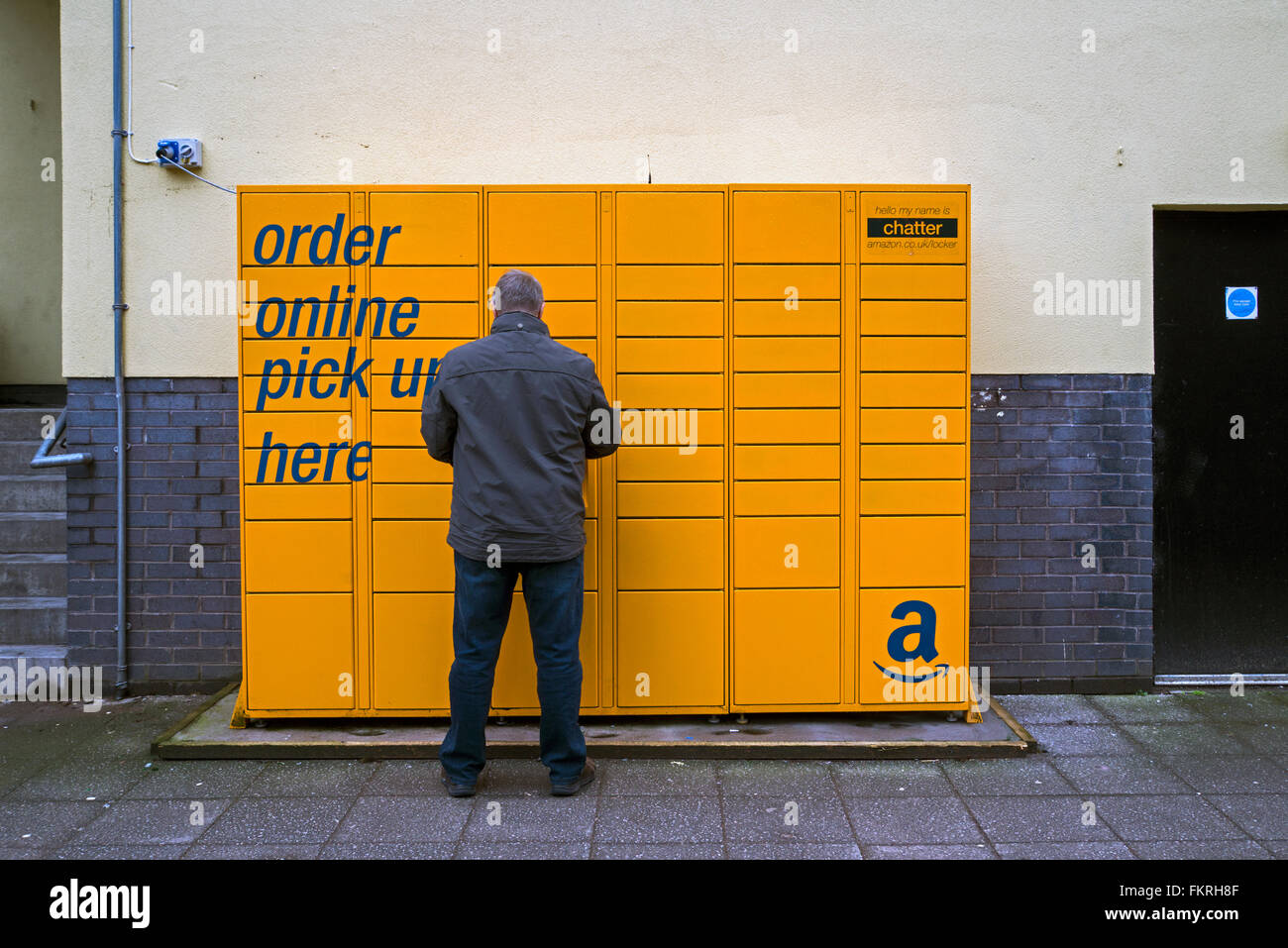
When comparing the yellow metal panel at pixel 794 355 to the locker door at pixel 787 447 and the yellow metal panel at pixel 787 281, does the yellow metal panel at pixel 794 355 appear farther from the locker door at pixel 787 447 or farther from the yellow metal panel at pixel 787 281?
the yellow metal panel at pixel 787 281

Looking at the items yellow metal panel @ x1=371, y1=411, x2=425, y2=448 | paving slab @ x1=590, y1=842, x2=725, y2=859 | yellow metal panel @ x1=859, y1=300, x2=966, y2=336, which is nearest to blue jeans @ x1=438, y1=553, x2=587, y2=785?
paving slab @ x1=590, y1=842, x2=725, y2=859

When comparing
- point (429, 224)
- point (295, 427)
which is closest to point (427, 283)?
point (429, 224)

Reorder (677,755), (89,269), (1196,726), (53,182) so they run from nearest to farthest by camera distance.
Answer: (677,755) → (1196,726) → (89,269) → (53,182)

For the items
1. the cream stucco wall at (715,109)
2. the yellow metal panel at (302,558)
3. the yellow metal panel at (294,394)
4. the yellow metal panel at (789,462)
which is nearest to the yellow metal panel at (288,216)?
the yellow metal panel at (294,394)

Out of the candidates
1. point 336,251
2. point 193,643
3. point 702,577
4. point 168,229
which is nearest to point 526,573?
point 702,577

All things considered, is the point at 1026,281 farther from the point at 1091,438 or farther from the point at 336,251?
the point at 336,251

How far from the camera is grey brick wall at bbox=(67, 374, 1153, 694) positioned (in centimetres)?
520

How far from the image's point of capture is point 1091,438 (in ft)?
17.2

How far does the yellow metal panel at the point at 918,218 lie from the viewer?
443cm

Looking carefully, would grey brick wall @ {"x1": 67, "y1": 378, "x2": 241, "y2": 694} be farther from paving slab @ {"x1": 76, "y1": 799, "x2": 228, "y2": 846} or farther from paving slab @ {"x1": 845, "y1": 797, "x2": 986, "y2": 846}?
paving slab @ {"x1": 845, "y1": 797, "x2": 986, "y2": 846}

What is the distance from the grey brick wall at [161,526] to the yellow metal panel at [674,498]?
2.22 metres

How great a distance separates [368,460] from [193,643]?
5.54 ft

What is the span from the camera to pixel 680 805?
386 cm

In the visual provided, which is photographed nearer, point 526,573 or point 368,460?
point 526,573
